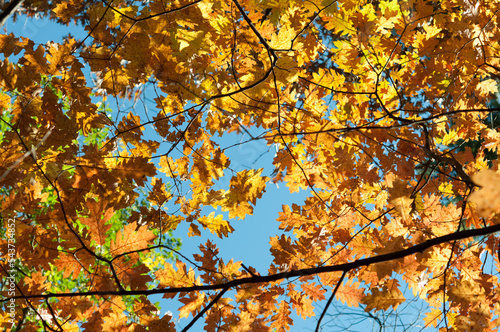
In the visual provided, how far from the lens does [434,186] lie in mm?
2652

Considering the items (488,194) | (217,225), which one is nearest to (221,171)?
(217,225)

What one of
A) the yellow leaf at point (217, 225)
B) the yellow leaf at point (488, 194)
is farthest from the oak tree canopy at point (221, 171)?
the yellow leaf at point (488, 194)

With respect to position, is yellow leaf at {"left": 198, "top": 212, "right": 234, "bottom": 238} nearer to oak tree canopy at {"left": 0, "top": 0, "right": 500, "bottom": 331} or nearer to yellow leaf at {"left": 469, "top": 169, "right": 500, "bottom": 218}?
oak tree canopy at {"left": 0, "top": 0, "right": 500, "bottom": 331}

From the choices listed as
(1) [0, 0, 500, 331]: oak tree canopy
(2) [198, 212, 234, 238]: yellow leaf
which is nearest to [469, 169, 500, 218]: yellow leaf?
(1) [0, 0, 500, 331]: oak tree canopy

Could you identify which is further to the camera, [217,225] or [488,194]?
[217,225]

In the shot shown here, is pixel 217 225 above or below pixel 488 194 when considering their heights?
above

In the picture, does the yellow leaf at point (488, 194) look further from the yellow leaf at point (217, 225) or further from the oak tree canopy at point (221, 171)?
the yellow leaf at point (217, 225)

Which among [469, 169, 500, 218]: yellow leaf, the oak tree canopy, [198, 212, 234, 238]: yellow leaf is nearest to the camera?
[469, 169, 500, 218]: yellow leaf

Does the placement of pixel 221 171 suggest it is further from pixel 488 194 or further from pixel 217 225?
pixel 488 194

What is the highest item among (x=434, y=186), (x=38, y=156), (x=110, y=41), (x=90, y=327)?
(x=110, y=41)

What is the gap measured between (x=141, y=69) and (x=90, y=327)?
1.52m

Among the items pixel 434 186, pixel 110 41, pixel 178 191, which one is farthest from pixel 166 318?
pixel 434 186

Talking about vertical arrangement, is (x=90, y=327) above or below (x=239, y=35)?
below

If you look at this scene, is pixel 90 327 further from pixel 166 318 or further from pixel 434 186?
pixel 434 186
